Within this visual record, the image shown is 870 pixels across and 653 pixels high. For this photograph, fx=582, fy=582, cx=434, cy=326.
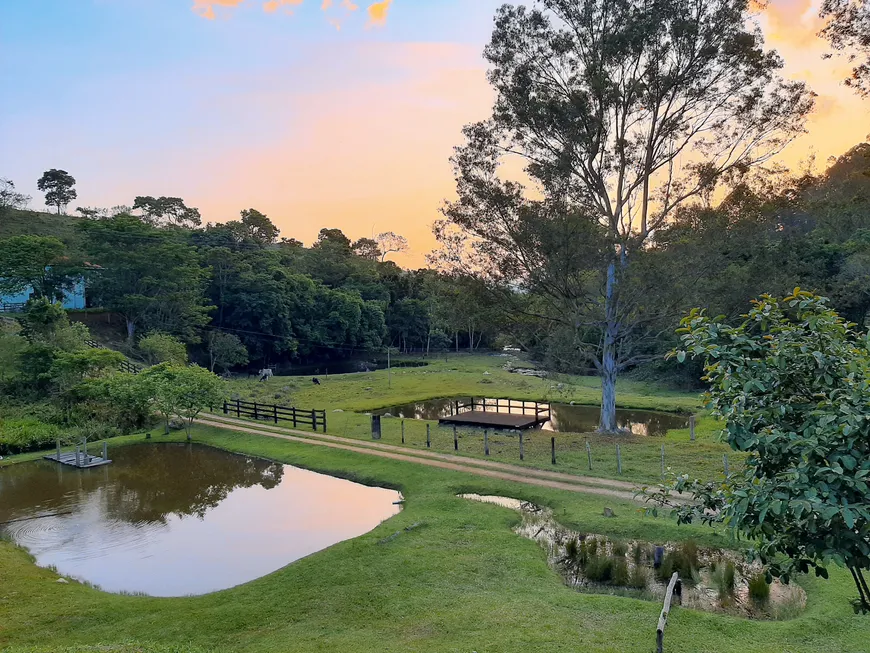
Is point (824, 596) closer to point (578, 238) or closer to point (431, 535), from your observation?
point (431, 535)

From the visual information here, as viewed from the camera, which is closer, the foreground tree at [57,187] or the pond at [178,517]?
the pond at [178,517]

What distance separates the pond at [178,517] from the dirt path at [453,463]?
245 centimetres

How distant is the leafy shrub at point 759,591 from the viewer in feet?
35.1

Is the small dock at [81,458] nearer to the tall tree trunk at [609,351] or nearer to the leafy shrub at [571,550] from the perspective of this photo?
the leafy shrub at [571,550]

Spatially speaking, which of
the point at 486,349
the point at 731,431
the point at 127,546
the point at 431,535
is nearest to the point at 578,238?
the point at 431,535

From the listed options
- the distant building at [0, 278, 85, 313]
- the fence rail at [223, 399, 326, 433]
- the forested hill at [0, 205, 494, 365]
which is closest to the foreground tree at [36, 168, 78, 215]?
the forested hill at [0, 205, 494, 365]

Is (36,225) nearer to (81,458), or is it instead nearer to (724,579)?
(81,458)

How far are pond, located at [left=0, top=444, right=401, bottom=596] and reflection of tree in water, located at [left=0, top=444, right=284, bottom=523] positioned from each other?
0.04 metres

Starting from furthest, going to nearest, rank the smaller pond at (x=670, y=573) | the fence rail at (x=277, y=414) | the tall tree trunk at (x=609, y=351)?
the fence rail at (x=277, y=414), the tall tree trunk at (x=609, y=351), the smaller pond at (x=670, y=573)

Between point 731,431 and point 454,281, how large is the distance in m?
23.4

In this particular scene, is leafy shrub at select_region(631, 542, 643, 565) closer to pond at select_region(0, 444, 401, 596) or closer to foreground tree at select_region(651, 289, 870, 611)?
pond at select_region(0, 444, 401, 596)

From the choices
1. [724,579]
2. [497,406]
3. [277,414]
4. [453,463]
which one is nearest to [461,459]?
[453,463]

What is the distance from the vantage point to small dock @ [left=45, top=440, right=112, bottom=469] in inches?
883

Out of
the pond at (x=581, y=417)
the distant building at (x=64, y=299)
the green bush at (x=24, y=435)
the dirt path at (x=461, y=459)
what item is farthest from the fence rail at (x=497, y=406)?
the distant building at (x=64, y=299)
